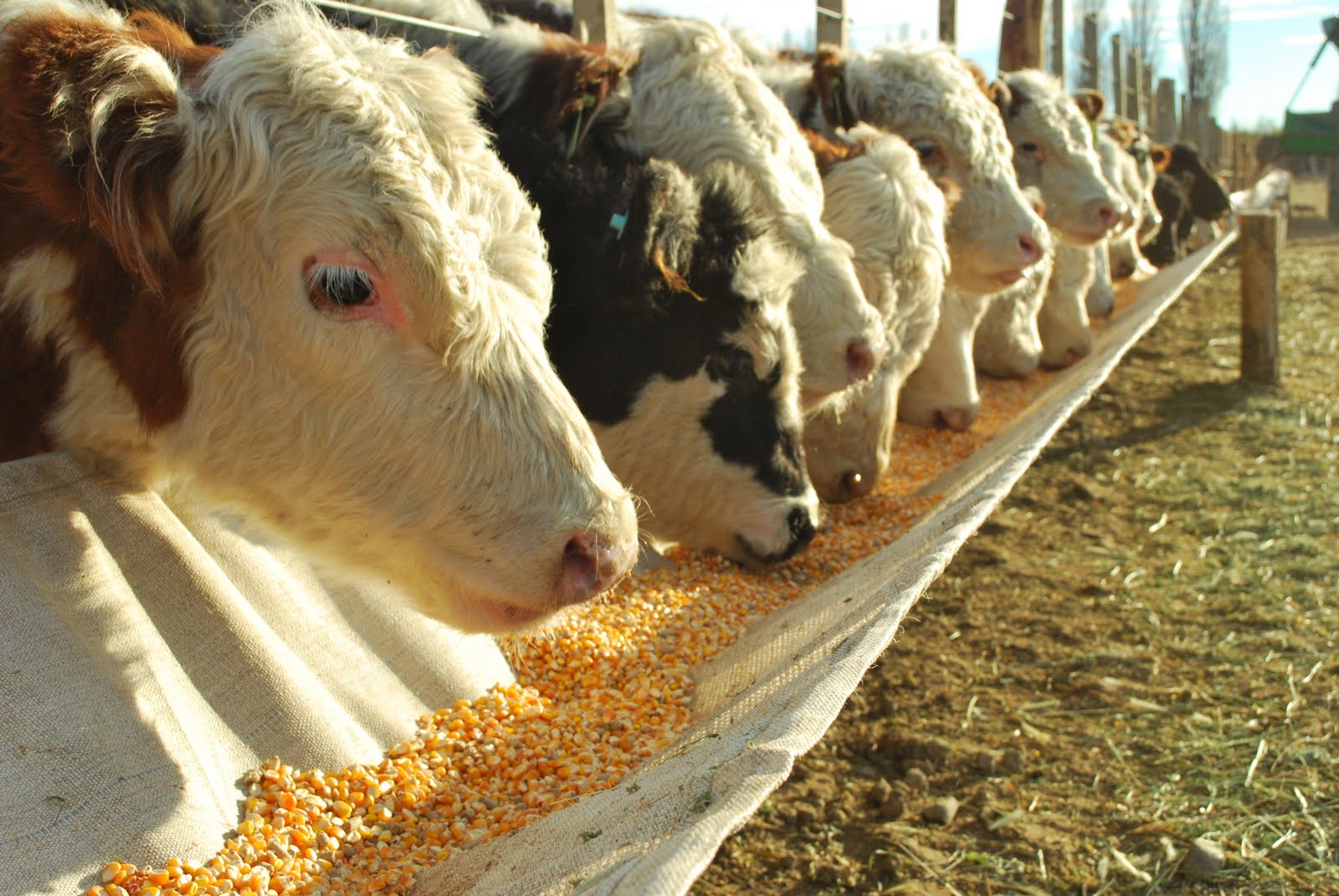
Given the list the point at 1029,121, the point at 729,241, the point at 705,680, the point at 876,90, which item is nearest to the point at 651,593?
the point at 705,680

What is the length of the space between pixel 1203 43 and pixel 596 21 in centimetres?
4746

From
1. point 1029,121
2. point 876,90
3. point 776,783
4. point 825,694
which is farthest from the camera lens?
point 1029,121

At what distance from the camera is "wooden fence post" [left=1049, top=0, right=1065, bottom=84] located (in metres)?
12.5

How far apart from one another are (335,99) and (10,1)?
68 centimetres

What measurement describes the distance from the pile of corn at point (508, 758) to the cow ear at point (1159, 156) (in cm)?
1276

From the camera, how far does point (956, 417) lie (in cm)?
658

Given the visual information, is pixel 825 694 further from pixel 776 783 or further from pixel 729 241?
pixel 729 241

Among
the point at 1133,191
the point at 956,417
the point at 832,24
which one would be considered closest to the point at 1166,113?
the point at 1133,191

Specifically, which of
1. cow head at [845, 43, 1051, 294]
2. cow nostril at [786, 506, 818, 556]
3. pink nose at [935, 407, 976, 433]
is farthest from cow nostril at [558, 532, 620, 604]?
pink nose at [935, 407, 976, 433]

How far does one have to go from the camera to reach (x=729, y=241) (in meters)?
3.82

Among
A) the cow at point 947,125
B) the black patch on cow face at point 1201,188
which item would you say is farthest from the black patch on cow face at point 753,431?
the black patch on cow face at point 1201,188

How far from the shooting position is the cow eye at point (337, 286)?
2.27 meters

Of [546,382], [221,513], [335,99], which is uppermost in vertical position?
[335,99]

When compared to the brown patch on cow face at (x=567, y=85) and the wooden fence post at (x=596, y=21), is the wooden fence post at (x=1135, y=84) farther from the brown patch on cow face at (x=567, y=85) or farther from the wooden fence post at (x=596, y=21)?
the brown patch on cow face at (x=567, y=85)
